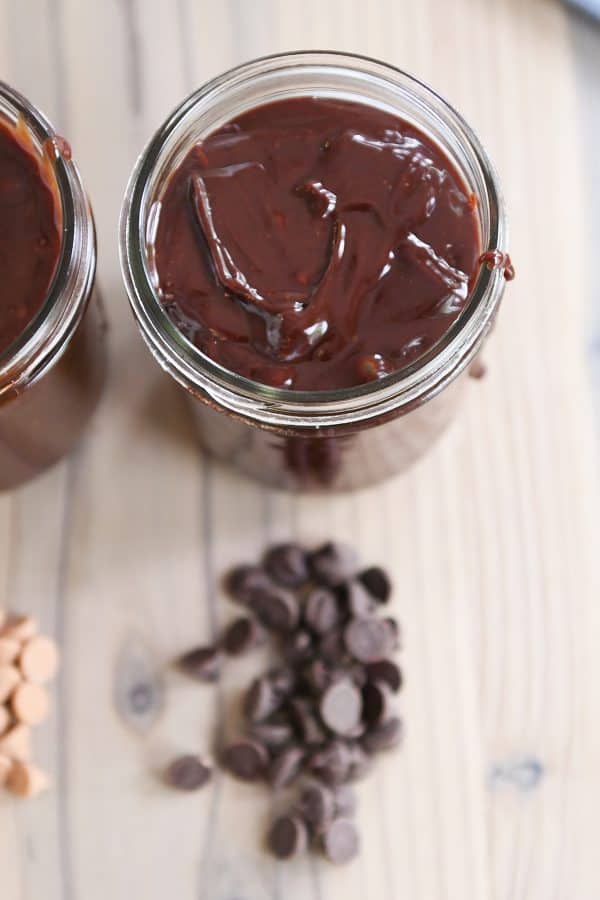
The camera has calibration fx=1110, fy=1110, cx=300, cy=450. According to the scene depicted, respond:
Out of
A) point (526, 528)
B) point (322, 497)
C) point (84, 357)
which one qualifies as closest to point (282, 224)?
point (84, 357)

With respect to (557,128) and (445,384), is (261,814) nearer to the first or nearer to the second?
(445,384)

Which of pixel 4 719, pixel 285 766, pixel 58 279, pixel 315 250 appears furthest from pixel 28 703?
pixel 315 250

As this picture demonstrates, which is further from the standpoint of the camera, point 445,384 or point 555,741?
point 555,741

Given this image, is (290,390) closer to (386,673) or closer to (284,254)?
(284,254)

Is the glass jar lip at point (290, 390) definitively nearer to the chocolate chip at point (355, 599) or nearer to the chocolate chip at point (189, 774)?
the chocolate chip at point (355, 599)

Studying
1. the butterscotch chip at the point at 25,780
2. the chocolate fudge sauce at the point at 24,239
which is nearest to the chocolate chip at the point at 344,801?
the butterscotch chip at the point at 25,780

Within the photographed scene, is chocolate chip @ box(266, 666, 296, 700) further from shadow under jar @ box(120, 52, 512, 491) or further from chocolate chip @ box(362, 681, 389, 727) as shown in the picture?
shadow under jar @ box(120, 52, 512, 491)

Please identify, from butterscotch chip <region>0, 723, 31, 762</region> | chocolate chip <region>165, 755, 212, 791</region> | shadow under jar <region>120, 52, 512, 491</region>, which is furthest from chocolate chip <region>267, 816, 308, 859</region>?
shadow under jar <region>120, 52, 512, 491</region>
